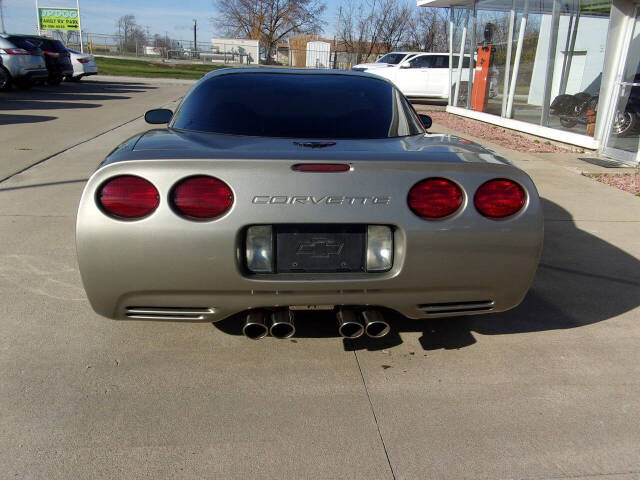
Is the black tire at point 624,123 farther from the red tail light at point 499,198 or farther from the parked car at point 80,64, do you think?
the parked car at point 80,64

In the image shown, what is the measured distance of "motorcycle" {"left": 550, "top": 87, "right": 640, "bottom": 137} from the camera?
9.02 metres

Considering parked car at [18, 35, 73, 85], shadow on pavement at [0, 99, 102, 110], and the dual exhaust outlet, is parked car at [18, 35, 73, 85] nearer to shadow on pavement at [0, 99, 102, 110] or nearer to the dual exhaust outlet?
shadow on pavement at [0, 99, 102, 110]

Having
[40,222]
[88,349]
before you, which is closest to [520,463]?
[88,349]

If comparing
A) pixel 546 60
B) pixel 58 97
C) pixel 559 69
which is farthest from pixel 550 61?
pixel 58 97

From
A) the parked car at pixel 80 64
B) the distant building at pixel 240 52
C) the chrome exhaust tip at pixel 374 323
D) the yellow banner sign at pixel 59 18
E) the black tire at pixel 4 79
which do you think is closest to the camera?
the chrome exhaust tip at pixel 374 323

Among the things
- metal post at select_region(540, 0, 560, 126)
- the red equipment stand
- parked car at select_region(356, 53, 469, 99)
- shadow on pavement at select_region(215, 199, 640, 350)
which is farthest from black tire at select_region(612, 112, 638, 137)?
parked car at select_region(356, 53, 469, 99)

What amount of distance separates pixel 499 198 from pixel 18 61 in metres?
18.2

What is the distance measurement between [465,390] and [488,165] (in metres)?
1.12

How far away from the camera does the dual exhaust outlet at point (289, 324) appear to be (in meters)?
2.61

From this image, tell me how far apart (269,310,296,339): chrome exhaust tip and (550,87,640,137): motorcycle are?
853 cm

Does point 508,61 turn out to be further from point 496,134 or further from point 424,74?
point 424,74

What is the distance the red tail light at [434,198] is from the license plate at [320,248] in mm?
274

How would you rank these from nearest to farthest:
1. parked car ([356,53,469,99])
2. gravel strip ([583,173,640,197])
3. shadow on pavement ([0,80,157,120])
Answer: gravel strip ([583,173,640,197]) < shadow on pavement ([0,80,157,120]) < parked car ([356,53,469,99])

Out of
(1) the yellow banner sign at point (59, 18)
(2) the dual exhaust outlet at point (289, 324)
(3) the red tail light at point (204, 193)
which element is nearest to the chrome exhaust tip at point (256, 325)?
(2) the dual exhaust outlet at point (289, 324)
